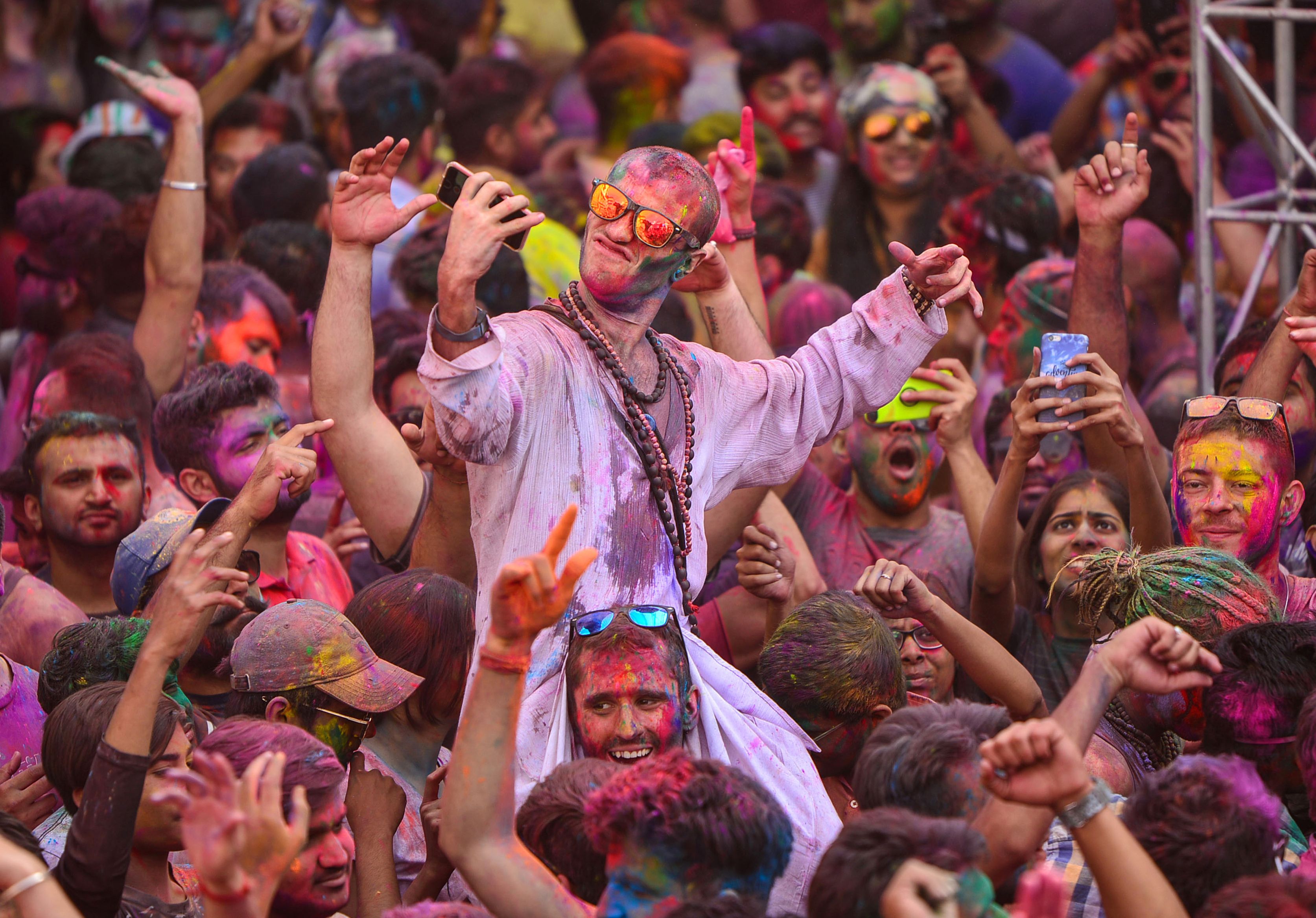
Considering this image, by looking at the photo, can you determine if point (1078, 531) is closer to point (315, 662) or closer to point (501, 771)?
point (315, 662)

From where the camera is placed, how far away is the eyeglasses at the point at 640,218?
11.8ft

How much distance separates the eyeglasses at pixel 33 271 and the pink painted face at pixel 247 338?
1066 millimetres

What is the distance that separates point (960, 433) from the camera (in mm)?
5273

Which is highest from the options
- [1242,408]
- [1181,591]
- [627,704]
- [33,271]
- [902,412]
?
[33,271]

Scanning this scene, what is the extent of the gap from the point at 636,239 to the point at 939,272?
2.52 feet

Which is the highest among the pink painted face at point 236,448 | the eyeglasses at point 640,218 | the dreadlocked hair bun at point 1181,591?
the eyeglasses at point 640,218

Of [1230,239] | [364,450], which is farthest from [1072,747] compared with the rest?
[1230,239]

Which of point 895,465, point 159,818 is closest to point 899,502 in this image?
point 895,465

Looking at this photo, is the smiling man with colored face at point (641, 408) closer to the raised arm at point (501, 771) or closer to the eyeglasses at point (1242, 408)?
the raised arm at point (501, 771)

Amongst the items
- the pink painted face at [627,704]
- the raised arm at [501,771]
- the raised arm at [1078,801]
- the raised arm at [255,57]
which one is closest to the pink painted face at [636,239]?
the pink painted face at [627,704]

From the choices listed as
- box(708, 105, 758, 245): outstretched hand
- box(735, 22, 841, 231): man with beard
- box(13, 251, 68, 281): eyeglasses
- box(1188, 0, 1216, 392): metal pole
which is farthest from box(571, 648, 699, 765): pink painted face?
box(735, 22, 841, 231): man with beard

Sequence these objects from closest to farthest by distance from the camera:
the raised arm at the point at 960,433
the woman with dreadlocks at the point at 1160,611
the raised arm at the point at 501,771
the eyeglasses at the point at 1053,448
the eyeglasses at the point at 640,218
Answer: the raised arm at the point at 501,771
the eyeglasses at the point at 640,218
the woman with dreadlocks at the point at 1160,611
the raised arm at the point at 960,433
the eyeglasses at the point at 1053,448

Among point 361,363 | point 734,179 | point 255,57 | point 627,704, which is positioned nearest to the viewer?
point 627,704

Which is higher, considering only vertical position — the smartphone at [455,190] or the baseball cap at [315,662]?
the smartphone at [455,190]
